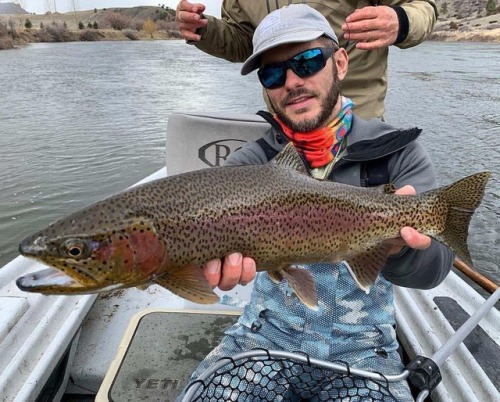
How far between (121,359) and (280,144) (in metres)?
1.53

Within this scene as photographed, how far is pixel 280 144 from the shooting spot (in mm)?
2789

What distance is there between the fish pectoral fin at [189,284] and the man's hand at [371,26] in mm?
1479

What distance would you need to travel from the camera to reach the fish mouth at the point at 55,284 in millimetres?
1697

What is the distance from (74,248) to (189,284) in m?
0.46

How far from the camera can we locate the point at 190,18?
3359mm

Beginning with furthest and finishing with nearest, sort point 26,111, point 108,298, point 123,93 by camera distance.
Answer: point 123,93 < point 26,111 < point 108,298

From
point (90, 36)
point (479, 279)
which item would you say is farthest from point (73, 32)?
point (479, 279)

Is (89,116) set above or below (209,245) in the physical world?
below

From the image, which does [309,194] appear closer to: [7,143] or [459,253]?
[459,253]

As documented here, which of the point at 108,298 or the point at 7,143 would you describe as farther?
the point at 7,143

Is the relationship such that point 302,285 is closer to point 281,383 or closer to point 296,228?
point 296,228

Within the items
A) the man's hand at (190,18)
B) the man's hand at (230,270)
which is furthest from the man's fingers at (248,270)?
the man's hand at (190,18)

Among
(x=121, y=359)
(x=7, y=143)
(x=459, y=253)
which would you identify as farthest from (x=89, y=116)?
(x=459, y=253)

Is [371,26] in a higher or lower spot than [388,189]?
higher
